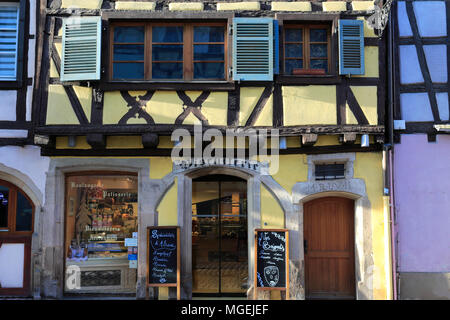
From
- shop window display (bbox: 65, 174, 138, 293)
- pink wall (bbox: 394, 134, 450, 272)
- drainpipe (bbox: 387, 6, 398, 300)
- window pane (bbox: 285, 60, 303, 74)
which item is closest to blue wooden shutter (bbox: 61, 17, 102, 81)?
shop window display (bbox: 65, 174, 138, 293)

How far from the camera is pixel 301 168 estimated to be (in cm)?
717

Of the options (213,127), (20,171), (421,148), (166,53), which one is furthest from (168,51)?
(421,148)

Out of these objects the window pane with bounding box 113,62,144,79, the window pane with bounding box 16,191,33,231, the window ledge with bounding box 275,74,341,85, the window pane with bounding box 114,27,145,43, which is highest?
the window pane with bounding box 114,27,145,43

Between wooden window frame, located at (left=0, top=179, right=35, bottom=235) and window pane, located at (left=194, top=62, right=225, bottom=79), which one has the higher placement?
window pane, located at (left=194, top=62, right=225, bottom=79)

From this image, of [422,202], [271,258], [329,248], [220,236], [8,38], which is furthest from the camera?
[220,236]

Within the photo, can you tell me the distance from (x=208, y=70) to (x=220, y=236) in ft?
9.59

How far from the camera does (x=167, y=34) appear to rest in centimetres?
728

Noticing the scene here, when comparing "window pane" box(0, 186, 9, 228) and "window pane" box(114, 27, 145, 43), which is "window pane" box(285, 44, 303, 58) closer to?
"window pane" box(114, 27, 145, 43)

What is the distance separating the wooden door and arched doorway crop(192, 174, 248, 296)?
3.65 ft

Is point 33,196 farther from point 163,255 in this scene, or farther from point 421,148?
point 421,148

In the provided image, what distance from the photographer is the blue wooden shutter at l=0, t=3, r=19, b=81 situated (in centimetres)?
741

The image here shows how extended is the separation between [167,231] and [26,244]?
8.22ft
